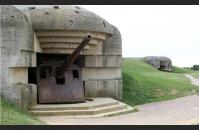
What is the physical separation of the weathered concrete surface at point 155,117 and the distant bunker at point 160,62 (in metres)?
→ 19.2

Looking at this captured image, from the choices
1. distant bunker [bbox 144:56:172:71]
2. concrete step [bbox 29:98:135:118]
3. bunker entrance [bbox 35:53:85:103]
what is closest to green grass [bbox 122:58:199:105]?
bunker entrance [bbox 35:53:85:103]

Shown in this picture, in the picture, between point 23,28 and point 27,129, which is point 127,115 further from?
point 27,129

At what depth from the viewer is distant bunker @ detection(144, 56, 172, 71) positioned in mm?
36438

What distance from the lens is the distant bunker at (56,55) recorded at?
12.4 metres

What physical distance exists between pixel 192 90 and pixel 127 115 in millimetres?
7998

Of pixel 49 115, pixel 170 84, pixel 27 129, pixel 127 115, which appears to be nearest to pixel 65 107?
pixel 49 115

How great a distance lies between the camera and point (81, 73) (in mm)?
15539

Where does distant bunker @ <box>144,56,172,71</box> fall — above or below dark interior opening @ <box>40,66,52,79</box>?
below

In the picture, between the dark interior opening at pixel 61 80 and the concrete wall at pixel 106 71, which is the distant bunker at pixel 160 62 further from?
the dark interior opening at pixel 61 80

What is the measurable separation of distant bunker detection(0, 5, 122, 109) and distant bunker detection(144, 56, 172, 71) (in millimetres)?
19683

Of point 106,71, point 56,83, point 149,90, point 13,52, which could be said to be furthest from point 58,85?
point 149,90

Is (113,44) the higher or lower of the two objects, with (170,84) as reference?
higher

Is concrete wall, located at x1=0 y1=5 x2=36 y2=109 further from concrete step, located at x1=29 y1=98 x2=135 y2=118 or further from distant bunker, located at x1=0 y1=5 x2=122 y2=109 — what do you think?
concrete step, located at x1=29 y1=98 x2=135 y2=118

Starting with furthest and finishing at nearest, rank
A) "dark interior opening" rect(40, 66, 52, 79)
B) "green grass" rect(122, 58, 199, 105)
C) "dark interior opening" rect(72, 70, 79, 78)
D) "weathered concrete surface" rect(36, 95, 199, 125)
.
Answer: "green grass" rect(122, 58, 199, 105) < "dark interior opening" rect(72, 70, 79, 78) < "dark interior opening" rect(40, 66, 52, 79) < "weathered concrete surface" rect(36, 95, 199, 125)
